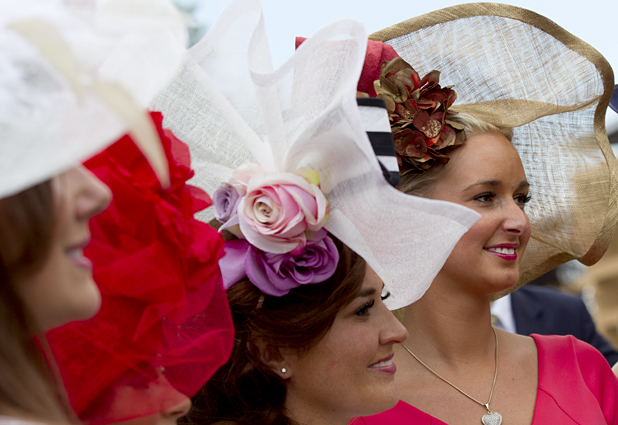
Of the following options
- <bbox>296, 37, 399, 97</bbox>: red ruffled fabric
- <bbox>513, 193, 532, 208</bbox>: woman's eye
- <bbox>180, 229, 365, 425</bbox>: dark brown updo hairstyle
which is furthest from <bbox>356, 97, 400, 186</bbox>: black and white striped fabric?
<bbox>513, 193, 532, 208</bbox>: woman's eye

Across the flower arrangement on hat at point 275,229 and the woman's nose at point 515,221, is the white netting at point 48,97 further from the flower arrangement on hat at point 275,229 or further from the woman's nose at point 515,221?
the woman's nose at point 515,221

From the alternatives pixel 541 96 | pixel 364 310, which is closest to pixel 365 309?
pixel 364 310

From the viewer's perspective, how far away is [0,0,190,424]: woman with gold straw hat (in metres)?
0.76

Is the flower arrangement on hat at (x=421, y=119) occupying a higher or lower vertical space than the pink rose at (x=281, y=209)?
lower

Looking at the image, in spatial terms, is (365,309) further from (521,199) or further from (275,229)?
(521,199)

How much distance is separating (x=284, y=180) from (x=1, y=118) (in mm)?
774

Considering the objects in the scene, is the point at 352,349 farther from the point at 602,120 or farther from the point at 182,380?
the point at 602,120

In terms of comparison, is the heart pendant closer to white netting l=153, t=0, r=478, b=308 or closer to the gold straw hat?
white netting l=153, t=0, r=478, b=308

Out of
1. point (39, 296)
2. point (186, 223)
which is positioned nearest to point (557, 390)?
point (186, 223)

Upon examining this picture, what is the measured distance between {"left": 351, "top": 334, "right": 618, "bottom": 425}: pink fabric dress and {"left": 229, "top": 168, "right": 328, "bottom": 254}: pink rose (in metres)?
0.83

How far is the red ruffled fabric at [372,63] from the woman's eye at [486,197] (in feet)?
1.65

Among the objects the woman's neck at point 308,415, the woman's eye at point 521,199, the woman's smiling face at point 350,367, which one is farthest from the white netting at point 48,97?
the woman's eye at point 521,199

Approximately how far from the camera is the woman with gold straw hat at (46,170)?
2.48 feet

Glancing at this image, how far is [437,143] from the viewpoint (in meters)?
2.14
